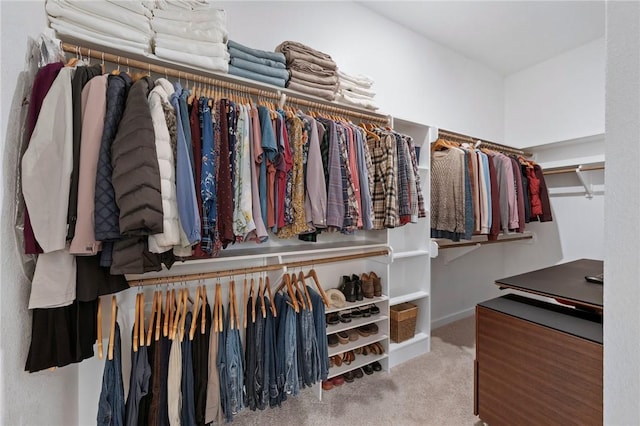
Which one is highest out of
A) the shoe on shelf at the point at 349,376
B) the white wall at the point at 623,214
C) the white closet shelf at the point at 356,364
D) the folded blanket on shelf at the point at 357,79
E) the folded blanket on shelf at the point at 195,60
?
the folded blanket on shelf at the point at 357,79

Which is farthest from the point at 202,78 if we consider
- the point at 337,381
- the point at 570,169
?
the point at 570,169

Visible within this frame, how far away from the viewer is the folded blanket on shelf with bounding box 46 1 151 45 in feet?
3.59

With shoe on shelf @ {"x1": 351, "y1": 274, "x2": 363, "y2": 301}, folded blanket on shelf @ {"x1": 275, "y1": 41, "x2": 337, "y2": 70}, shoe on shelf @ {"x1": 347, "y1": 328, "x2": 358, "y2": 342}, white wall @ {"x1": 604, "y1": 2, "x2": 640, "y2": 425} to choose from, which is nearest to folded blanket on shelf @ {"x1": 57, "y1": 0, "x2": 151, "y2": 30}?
folded blanket on shelf @ {"x1": 275, "y1": 41, "x2": 337, "y2": 70}

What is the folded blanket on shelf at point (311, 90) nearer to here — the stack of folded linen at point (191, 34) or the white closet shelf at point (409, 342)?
the stack of folded linen at point (191, 34)

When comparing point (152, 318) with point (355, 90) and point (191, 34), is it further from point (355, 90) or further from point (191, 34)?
point (355, 90)

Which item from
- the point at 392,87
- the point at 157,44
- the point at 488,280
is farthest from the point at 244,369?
the point at 488,280

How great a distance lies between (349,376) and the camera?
Answer: 190 centimetres

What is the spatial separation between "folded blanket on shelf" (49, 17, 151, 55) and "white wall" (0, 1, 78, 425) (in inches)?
4.7

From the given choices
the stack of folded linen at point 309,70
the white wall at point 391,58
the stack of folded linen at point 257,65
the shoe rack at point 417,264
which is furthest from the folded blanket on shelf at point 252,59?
the shoe rack at point 417,264

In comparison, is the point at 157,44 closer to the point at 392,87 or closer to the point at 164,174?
the point at 164,174

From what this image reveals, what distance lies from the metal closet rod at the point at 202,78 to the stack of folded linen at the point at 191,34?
0.07 m

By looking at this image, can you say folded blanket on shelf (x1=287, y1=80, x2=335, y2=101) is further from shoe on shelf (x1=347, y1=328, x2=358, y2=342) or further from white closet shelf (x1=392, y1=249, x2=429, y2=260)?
shoe on shelf (x1=347, y1=328, x2=358, y2=342)

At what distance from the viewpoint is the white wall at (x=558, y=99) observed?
8.81ft

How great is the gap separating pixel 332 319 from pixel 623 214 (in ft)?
5.75
